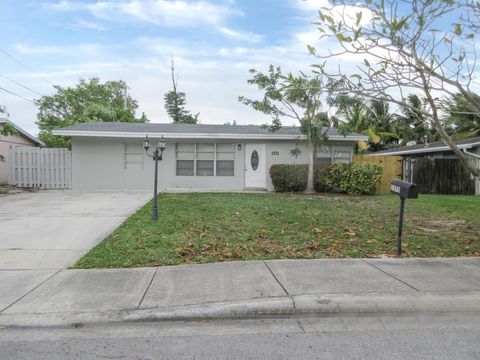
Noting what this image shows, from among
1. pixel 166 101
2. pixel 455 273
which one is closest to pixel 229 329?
pixel 455 273

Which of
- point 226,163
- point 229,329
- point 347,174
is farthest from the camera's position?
point 226,163

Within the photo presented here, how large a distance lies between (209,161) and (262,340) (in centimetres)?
1407

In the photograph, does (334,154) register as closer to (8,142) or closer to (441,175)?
(441,175)

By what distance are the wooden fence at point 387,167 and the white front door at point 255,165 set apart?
167 inches

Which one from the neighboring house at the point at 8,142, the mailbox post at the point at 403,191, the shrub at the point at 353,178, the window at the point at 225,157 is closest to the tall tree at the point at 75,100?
the neighboring house at the point at 8,142

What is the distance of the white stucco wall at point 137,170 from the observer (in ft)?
55.2

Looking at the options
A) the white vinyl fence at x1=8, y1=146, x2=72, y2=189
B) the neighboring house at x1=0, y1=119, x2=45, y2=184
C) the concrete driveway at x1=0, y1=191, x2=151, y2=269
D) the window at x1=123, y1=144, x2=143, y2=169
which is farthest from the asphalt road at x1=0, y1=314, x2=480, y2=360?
the neighboring house at x1=0, y1=119, x2=45, y2=184

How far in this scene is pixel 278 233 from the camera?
25.3 ft

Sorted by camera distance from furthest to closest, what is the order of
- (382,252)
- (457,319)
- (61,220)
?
(61,220), (382,252), (457,319)

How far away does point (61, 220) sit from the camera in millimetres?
9062

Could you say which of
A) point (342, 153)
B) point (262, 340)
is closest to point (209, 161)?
point (342, 153)

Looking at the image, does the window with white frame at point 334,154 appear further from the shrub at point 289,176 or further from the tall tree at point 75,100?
the tall tree at point 75,100

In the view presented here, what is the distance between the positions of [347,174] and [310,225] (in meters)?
7.90

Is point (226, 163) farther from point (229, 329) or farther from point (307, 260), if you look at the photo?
point (229, 329)
